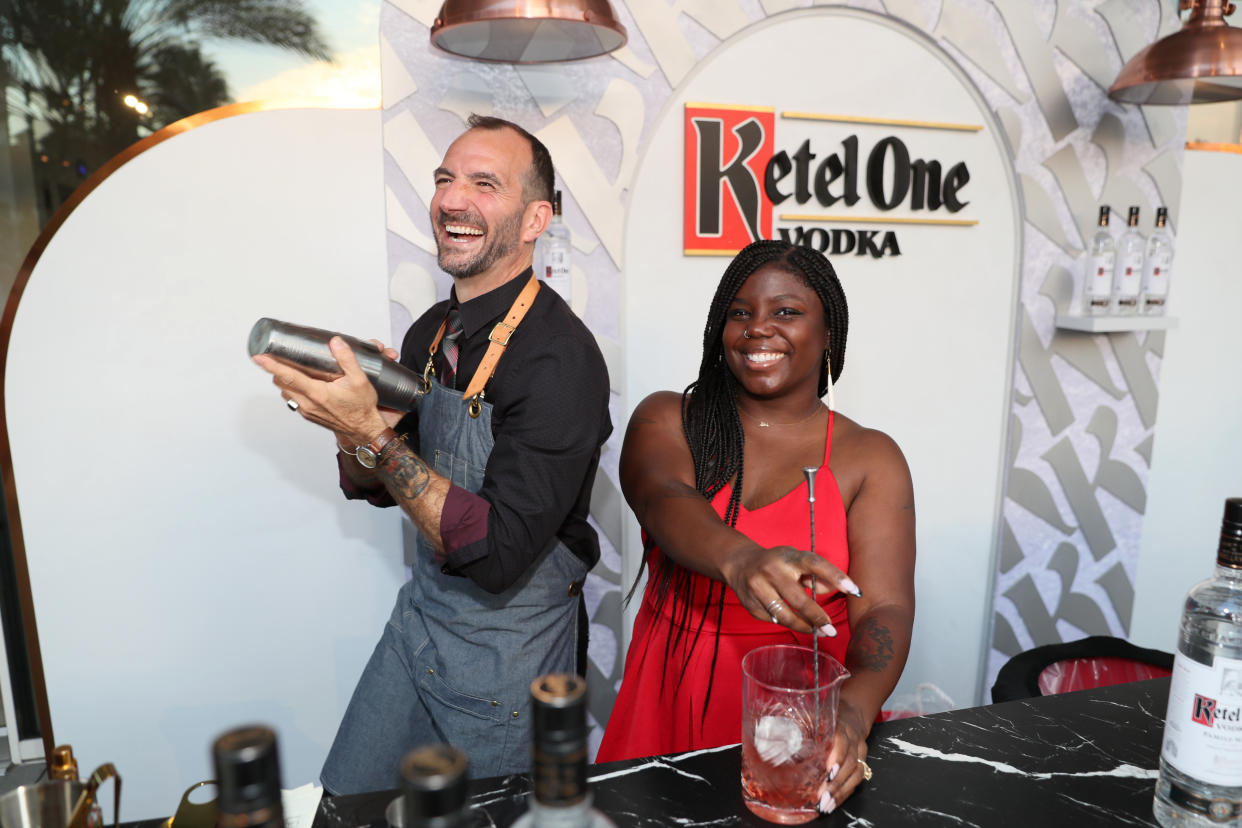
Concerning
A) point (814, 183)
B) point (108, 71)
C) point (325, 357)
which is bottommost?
point (325, 357)

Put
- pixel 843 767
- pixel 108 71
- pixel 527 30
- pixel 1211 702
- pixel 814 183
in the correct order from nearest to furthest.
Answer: pixel 1211 702, pixel 843 767, pixel 527 30, pixel 108 71, pixel 814 183

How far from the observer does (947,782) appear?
2.98 ft

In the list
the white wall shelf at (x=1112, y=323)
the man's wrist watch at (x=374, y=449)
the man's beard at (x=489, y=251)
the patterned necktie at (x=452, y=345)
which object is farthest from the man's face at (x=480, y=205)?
the white wall shelf at (x=1112, y=323)

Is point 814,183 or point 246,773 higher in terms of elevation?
point 814,183

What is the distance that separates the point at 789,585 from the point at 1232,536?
1.35ft

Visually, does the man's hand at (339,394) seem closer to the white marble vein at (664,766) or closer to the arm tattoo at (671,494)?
the arm tattoo at (671,494)

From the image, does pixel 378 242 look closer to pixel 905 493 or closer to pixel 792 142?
pixel 792 142

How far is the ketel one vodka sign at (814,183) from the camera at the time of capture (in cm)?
212

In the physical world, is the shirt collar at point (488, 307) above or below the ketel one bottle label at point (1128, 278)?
below

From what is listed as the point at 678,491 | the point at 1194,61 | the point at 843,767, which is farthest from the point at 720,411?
the point at 1194,61

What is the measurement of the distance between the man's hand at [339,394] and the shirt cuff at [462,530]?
16cm

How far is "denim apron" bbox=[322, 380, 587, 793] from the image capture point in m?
1.34

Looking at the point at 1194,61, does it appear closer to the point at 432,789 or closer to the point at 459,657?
the point at 459,657

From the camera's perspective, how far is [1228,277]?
2732 millimetres
